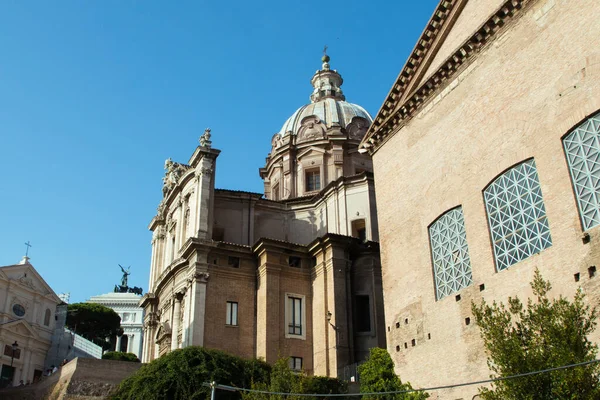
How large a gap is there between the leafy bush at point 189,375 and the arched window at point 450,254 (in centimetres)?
895

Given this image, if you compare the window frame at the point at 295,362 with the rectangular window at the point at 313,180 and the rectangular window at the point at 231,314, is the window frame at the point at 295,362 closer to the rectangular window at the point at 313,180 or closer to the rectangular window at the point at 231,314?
the rectangular window at the point at 231,314

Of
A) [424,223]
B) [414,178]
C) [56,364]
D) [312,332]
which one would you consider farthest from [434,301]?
[56,364]

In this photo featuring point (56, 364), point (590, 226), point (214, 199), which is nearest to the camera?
point (590, 226)

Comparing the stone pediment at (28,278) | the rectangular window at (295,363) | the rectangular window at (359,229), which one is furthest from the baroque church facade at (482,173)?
the stone pediment at (28,278)

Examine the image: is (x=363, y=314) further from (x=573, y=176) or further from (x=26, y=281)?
(x=26, y=281)

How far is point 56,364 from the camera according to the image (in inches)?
2144

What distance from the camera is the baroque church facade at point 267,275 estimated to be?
32.3 meters

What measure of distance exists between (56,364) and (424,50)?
42.9m

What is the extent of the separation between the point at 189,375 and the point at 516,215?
1411cm

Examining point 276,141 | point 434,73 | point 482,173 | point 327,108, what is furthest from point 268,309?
point 327,108

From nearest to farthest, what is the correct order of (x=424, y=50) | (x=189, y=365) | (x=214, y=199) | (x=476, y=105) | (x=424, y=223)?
(x=476, y=105), (x=424, y=223), (x=424, y=50), (x=189, y=365), (x=214, y=199)

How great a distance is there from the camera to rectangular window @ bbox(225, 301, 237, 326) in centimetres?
3294

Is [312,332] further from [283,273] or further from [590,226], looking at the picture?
[590,226]

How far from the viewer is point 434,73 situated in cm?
2342
